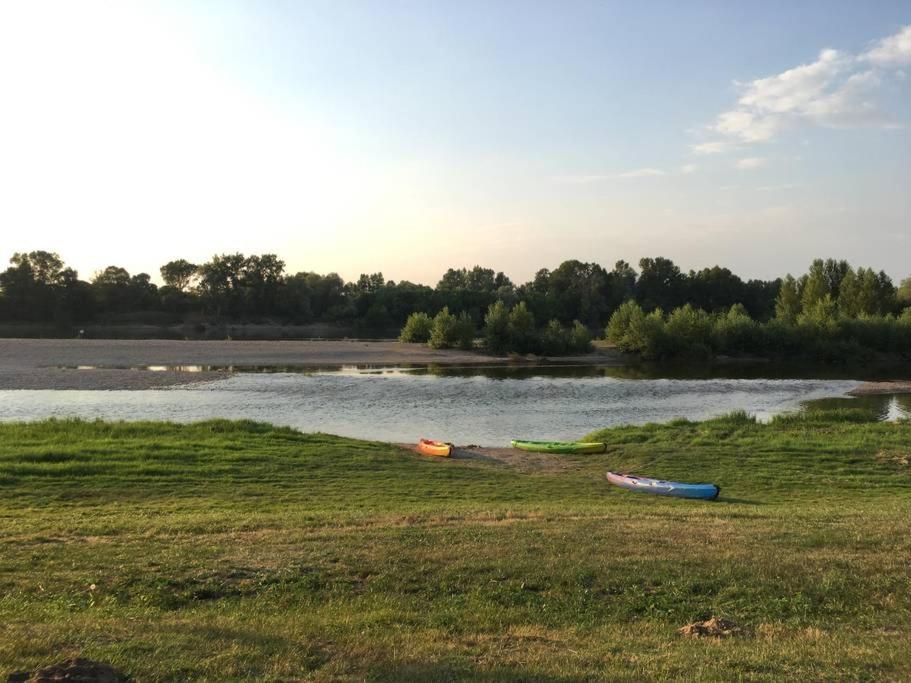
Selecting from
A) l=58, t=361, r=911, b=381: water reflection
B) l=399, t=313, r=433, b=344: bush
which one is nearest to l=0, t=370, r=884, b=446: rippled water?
l=58, t=361, r=911, b=381: water reflection

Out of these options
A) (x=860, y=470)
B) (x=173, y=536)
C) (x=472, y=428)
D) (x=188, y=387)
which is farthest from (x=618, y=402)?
(x=173, y=536)

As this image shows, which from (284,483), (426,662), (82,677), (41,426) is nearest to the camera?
(82,677)

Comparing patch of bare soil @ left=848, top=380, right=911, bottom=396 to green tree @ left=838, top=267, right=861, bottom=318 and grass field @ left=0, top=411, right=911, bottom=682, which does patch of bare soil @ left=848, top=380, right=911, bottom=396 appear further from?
green tree @ left=838, top=267, right=861, bottom=318

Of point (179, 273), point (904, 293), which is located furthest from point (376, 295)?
point (904, 293)

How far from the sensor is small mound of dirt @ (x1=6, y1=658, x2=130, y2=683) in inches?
207

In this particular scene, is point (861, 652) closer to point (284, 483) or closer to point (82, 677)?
point (82, 677)

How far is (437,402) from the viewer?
46031 millimetres

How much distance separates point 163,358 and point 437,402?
40.6m

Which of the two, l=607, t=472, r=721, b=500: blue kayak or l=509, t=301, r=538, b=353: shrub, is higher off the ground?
l=509, t=301, r=538, b=353: shrub

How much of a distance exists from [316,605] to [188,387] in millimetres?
46001

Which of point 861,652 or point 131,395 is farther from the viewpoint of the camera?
point 131,395

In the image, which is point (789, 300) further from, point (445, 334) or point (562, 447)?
point (562, 447)

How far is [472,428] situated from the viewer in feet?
117

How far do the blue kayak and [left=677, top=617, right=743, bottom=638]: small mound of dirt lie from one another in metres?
10.6
